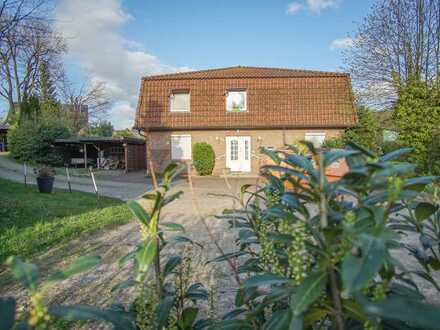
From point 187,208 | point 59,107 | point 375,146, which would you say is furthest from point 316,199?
point 59,107

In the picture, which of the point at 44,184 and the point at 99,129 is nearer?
the point at 44,184

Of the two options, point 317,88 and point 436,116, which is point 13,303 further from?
point 317,88

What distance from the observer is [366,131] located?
16.9 meters

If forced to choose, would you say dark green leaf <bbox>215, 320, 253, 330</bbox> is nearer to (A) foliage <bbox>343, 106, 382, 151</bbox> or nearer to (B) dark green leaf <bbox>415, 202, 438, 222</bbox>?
(B) dark green leaf <bbox>415, 202, 438, 222</bbox>

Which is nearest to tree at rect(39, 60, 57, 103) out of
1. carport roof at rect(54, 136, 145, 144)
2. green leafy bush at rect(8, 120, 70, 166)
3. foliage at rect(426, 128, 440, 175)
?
green leafy bush at rect(8, 120, 70, 166)

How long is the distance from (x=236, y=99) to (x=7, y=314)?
1897 centimetres

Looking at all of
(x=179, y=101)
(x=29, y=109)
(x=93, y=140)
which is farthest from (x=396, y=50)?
(x=29, y=109)

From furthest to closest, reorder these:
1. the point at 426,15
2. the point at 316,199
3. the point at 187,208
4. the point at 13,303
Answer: the point at 426,15
the point at 187,208
the point at 316,199
the point at 13,303

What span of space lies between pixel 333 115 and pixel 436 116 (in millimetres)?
6745

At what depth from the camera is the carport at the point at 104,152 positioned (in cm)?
2278

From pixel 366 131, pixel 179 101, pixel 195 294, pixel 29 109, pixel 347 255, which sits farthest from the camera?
pixel 29 109

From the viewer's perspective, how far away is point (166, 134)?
19109 mm

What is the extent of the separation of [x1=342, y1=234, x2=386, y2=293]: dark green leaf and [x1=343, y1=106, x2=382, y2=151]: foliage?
16.4 meters

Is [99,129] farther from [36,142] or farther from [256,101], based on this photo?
[256,101]
